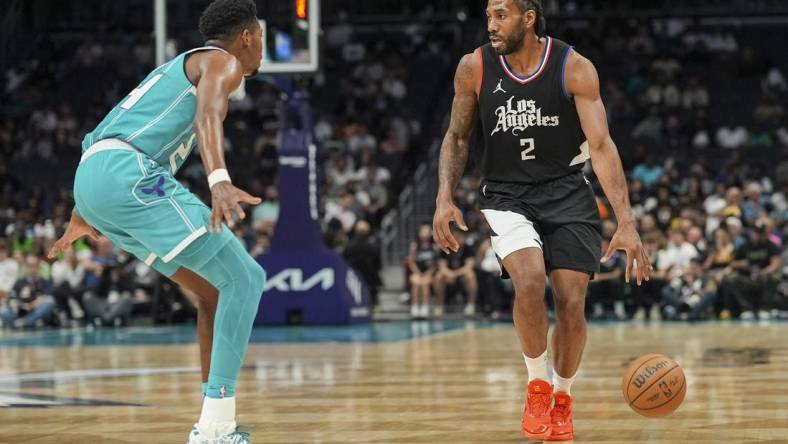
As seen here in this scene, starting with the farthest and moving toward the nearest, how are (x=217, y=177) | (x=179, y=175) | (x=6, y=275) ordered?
1. (x=179, y=175)
2. (x=6, y=275)
3. (x=217, y=177)

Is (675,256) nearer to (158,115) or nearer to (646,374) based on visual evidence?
(646,374)

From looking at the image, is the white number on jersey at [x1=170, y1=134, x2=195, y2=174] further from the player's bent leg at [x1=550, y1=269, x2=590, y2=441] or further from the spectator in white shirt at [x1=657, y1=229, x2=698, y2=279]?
the spectator in white shirt at [x1=657, y1=229, x2=698, y2=279]

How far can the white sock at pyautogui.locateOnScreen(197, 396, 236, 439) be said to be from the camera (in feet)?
16.8

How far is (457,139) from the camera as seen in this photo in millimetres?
6191

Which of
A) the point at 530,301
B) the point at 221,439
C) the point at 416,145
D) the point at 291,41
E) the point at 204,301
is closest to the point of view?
the point at 221,439

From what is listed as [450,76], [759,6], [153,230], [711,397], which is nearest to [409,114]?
[450,76]

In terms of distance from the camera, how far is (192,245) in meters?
5.15

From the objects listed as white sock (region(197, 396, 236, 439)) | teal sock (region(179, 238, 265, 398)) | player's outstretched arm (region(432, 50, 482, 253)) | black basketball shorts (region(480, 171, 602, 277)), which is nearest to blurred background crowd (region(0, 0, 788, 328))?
player's outstretched arm (region(432, 50, 482, 253))

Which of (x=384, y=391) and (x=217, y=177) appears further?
(x=384, y=391)

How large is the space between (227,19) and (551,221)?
1.80 m

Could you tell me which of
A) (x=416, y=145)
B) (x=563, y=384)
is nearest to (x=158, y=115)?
(x=563, y=384)

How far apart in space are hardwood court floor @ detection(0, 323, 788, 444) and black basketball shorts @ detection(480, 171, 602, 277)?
33.8 inches

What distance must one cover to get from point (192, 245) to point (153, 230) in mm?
180

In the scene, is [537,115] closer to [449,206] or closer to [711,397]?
[449,206]
